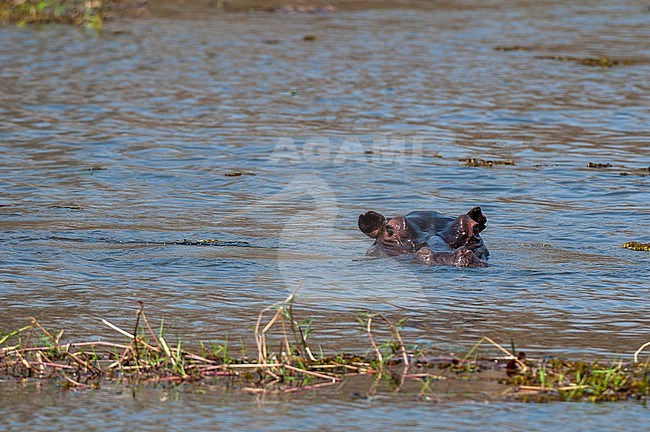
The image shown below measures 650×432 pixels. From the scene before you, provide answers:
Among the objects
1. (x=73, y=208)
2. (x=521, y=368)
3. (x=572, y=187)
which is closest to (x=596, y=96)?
(x=572, y=187)

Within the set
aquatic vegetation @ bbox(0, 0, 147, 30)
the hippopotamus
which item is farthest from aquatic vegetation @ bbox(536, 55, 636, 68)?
the hippopotamus

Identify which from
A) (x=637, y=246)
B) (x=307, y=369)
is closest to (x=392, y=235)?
(x=637, y=246)

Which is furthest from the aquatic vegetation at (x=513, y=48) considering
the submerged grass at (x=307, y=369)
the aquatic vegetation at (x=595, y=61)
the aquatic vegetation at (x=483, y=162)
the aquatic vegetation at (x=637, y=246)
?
the submerged grass at (x=307, y=369)

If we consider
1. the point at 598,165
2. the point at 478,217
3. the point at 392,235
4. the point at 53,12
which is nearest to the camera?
the point at 478,217

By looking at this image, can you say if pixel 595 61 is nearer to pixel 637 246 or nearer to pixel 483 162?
pixel 483 162

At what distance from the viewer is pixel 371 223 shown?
8.30 meters

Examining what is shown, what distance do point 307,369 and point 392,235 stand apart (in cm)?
293

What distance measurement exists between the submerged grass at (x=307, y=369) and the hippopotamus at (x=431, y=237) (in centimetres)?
222

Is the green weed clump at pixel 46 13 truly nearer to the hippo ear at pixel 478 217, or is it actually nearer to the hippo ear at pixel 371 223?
the hippo ear at pixel 371 223

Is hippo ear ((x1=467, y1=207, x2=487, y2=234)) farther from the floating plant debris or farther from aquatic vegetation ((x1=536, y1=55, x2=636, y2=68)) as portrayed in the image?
aquatic vegetation ((x1=536, y1=55, x2=636, y2=68))

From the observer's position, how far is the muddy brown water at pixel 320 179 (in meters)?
6.58

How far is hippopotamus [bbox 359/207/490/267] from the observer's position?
7.75 metres

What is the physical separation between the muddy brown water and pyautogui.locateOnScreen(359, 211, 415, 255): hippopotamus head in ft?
0.59

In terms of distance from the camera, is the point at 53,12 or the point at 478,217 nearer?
the point at 478,217
